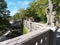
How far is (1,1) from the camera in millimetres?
21672

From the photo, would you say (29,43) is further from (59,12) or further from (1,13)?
(1,13)

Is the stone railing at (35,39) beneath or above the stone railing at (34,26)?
above

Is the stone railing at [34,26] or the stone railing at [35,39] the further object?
the stone railing at [34,26]

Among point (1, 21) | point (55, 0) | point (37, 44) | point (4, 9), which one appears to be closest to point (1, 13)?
point (4, 9)

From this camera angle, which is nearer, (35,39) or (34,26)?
(35,39)

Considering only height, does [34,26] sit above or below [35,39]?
below

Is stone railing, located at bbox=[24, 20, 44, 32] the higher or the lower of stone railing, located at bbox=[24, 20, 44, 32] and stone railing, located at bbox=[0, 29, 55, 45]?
the lower

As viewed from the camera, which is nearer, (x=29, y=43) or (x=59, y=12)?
(x=29, y=43)

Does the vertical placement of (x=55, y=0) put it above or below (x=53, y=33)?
above

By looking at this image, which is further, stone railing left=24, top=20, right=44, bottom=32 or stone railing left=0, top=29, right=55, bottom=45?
stone railing left=24, top=20, right=44, bottom=32

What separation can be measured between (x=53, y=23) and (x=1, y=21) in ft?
47.7

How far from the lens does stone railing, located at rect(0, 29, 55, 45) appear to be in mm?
2356

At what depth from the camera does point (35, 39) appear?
318cm

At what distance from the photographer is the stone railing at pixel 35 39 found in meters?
2.36
